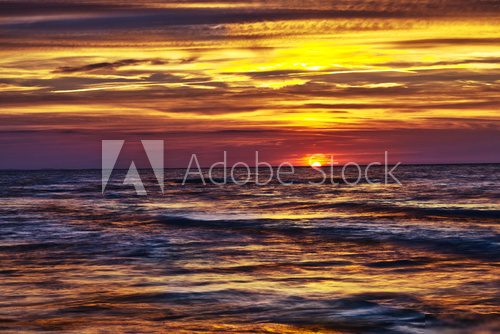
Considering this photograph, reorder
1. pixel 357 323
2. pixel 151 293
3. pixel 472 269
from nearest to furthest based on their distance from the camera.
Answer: pixel 357 323, pixel 151 293, pixel 472 269

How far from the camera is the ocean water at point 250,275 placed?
35.0 feet

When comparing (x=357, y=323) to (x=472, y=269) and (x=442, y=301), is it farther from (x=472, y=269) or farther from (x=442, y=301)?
(x=472, y=269)

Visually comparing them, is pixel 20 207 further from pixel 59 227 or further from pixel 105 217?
pixel 59 227

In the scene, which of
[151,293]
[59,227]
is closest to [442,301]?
[151,293]

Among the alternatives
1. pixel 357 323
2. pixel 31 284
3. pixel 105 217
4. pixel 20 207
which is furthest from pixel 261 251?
pixel 20 207

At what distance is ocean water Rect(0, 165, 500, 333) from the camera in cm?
1067

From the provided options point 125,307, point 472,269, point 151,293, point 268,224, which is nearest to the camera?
point 125,307

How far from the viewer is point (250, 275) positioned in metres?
A: 14.6

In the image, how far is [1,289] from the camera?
12930mm

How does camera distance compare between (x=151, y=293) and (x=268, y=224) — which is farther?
(x=268, y=224)

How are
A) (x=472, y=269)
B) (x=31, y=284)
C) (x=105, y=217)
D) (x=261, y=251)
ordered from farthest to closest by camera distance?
(x=105, y=217), (x=261, y=251), (x=472, y=269), (x=31, y=284)

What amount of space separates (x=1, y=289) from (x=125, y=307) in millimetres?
2692

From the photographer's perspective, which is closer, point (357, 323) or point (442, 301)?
point (357, 323)

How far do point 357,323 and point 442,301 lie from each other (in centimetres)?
213
